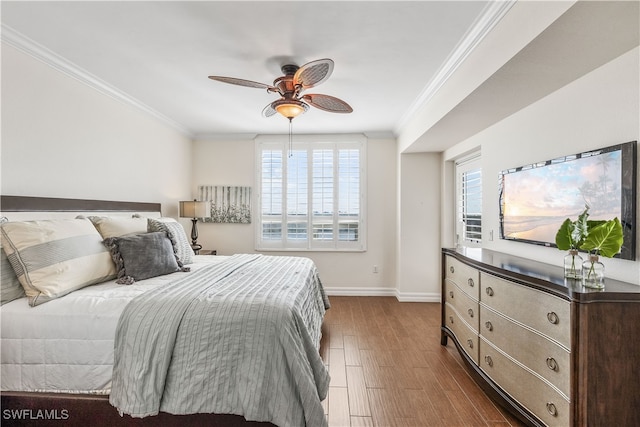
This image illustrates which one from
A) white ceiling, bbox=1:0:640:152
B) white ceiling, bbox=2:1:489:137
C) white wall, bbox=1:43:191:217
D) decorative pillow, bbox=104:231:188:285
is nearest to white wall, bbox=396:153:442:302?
white ceiling, bbox=1:0:640:152

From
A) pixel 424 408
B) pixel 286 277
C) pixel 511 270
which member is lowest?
pixel 424 408

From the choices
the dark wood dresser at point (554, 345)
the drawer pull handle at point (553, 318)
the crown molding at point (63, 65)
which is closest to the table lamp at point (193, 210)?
the crown molding at point (63, 65)

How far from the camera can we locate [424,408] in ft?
6.49

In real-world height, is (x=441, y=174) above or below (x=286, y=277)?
above

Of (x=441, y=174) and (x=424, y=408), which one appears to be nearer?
(x=424, y=408)

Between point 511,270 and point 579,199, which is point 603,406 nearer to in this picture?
point 511,270

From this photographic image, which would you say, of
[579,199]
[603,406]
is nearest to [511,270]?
[579,199]

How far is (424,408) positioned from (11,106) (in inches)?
139

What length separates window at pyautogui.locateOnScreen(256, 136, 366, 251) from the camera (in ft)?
15.2

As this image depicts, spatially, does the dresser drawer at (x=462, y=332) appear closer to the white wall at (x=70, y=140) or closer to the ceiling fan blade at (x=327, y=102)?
the ceiling fan blade at (x=327, y=102)

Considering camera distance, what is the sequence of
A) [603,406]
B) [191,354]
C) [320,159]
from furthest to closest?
[320,159] → [191,354] → [603,406]

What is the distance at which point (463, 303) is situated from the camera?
2.45 metres

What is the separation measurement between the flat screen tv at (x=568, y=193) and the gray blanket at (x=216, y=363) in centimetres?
183

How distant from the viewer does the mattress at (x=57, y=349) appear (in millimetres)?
1586
